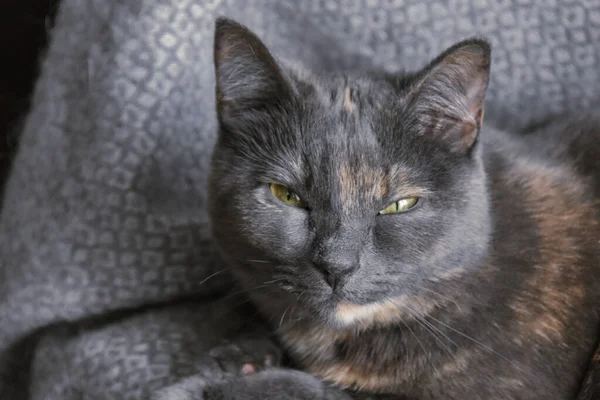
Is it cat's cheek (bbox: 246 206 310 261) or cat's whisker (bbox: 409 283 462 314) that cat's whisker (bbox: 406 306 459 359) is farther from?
cat's cheek (bbox: 246 206 310 261)

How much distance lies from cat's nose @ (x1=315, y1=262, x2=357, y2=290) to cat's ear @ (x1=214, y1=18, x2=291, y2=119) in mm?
251

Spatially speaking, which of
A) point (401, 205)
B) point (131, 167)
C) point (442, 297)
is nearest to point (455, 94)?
point (401, 205)

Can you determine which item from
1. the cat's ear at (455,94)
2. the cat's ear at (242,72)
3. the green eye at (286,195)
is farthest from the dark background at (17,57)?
the cat's ear at (455,94)

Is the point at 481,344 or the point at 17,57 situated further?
the point at 17,57

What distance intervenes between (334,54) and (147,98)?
40 cm

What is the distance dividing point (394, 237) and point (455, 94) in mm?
205

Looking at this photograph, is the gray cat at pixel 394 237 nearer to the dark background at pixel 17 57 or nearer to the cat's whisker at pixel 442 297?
the cat's whisker at pixel 442 297

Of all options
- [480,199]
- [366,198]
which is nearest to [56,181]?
[366,198]

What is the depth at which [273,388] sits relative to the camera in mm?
1021

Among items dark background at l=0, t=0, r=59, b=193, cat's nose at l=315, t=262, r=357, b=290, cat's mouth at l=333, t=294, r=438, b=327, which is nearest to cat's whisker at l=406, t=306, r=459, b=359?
cat's mouth at l=333, t=294, r=438, b=327

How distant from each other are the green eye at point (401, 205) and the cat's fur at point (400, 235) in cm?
1

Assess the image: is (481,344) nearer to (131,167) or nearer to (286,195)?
(286,195)

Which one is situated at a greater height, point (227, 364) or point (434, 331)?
point (434, 331)

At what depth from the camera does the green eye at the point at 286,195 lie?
958 mm
